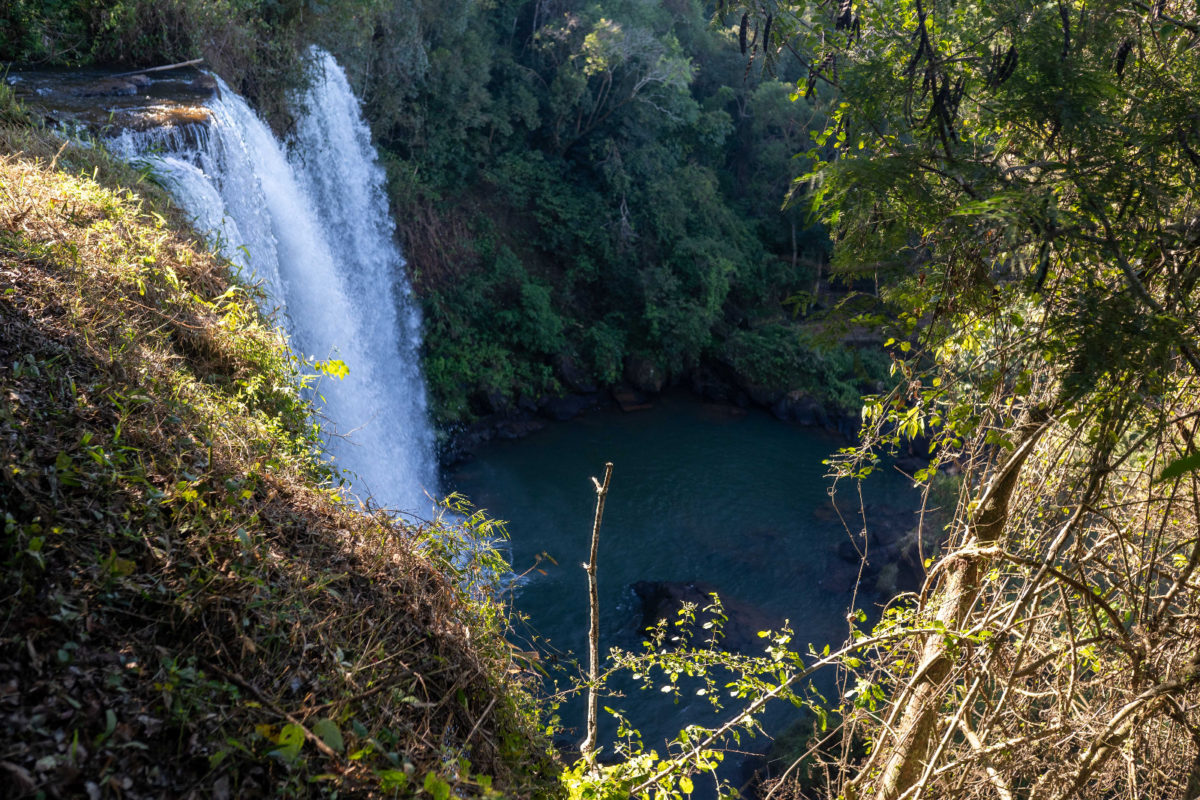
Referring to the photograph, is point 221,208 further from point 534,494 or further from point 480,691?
point 534,494

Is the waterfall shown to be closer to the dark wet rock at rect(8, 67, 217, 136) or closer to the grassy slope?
the dark wet rock at rect(8, 67, 217, 136)

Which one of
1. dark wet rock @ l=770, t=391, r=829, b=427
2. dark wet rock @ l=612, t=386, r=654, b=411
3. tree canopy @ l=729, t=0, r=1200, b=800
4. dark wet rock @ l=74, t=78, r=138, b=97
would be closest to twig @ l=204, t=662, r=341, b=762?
tree canopy @ l=729, t=0, r=1200, b=800

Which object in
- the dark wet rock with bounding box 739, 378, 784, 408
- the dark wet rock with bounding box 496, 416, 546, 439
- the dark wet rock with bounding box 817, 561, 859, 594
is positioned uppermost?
the dark wet rock with bounding box 496, 416, 546, 439

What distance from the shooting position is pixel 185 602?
2492 mm

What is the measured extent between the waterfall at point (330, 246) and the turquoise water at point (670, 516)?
1.83m

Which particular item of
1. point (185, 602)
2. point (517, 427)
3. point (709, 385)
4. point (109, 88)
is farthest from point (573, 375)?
point (185, 602)

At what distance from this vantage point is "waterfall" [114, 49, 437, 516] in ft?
23.9

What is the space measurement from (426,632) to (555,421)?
1272 centimetres

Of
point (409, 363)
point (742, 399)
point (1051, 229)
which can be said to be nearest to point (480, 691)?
point (1051, 229)

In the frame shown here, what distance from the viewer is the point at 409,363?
14.3 metres

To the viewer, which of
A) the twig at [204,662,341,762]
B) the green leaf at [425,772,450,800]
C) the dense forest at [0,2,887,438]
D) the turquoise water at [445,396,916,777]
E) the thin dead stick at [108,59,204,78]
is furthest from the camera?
the dense forest at [0,2,887,438]

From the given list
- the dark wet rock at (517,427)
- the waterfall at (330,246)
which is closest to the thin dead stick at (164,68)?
the waterfall at (330,246)

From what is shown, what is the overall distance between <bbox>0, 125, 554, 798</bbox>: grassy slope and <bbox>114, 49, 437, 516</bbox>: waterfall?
3.13 m

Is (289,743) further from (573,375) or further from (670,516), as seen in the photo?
(573,375)
